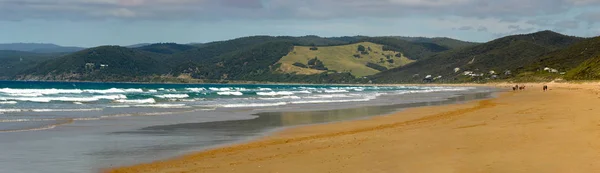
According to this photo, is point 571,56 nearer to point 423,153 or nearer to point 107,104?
point 107,104

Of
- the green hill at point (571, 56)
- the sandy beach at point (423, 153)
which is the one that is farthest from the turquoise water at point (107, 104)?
the green hill at point (571, 56)

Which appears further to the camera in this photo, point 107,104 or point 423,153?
point 107,104

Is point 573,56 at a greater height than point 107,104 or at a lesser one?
greater

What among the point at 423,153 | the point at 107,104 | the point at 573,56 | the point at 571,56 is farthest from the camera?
the point at 571,56

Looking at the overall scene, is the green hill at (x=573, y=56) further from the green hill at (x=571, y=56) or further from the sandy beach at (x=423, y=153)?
the sandy beach at (x=423, y=153)

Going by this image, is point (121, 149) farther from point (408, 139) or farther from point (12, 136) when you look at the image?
point (408, 139)

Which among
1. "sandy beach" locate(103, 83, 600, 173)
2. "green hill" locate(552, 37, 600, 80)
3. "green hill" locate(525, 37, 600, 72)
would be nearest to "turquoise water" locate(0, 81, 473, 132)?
"sandy beach" locate(103, 83, 600, 173)

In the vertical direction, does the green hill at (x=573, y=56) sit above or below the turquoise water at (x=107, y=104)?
above

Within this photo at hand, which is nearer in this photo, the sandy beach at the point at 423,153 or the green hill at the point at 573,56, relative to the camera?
the sandy beach at the point at 423,153

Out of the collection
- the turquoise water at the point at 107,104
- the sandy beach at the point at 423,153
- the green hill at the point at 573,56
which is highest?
the green hill at the point at 573,56

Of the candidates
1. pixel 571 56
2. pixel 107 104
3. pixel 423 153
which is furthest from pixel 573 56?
pixel 423 153

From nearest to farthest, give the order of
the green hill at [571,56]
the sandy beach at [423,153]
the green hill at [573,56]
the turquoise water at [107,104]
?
the sandy beach at [423,153] → the turquoise water at [107,104] → the green hill at [573,56] → the green hill at [571,56]

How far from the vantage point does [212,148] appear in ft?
60.6

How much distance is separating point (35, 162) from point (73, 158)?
40.8 inches
